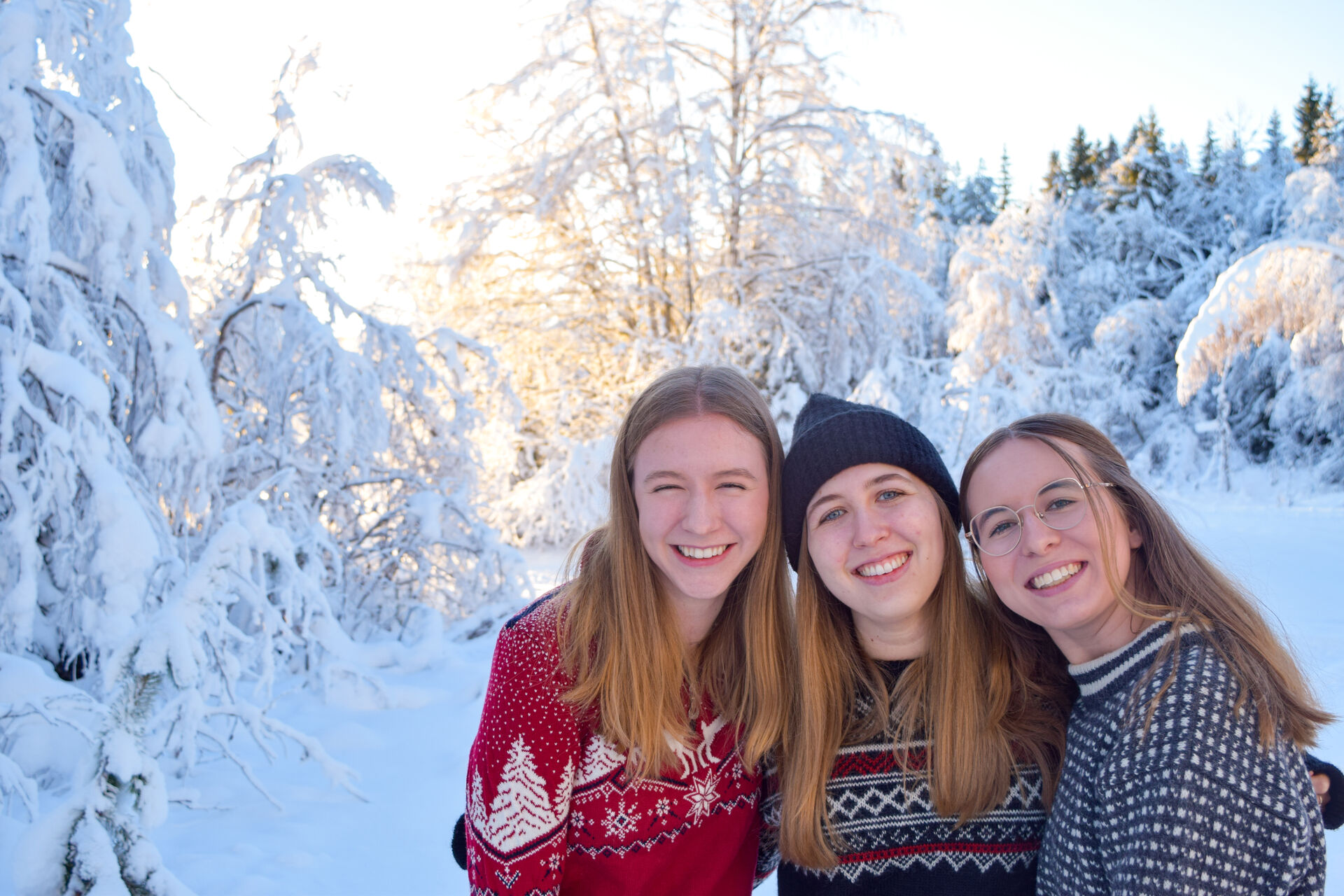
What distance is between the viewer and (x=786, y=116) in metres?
8.84

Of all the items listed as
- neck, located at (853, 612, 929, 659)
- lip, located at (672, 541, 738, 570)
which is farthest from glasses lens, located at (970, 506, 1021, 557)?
lip, located at (672, 541, 738, 570)

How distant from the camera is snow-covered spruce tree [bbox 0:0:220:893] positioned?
2.73 metres

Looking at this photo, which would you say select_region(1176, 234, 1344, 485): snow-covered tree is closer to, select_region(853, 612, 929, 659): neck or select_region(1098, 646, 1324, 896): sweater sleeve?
select_region(853, 612, 929, 659): neck

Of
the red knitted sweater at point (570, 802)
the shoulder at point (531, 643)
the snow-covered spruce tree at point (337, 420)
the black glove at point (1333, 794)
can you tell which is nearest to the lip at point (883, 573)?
the red knitted sweater at point (570, 802)

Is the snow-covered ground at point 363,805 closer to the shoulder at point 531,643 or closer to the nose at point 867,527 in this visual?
the nose at point 867,527

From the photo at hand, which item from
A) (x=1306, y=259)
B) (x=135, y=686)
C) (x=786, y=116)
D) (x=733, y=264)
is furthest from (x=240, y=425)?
(x=1306, y=259)

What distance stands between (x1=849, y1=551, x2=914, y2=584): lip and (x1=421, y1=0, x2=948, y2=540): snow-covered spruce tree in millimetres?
6711

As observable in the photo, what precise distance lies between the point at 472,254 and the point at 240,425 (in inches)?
178

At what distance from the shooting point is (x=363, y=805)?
3.21 metres

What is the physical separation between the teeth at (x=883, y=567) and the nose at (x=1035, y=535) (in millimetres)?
235

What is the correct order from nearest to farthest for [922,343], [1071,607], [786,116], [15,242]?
[1071,607] → [15,242] → [786,116] → [922,343]

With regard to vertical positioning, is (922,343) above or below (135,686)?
above

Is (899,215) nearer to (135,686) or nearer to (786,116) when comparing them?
(786,116)

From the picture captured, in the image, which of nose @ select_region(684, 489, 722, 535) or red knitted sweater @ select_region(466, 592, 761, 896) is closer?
red knitted sweater @ select_region(466, 592, 761, 896)
